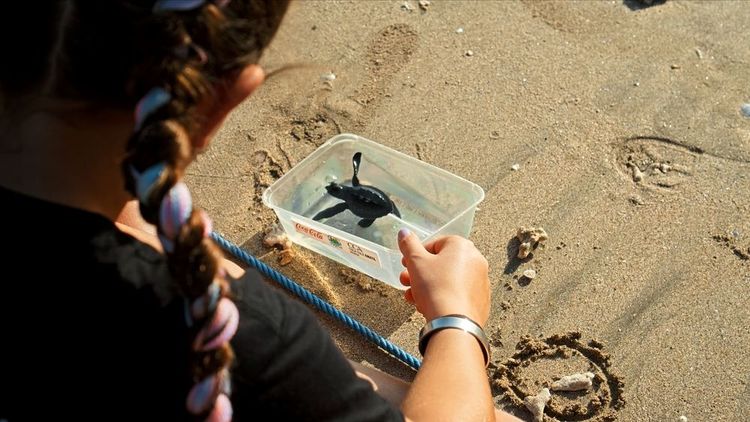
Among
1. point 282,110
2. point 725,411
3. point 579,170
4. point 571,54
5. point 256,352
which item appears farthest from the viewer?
point 571,54

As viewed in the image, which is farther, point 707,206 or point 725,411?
point 707,206

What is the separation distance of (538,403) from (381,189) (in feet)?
2.38

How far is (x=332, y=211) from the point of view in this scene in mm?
2252

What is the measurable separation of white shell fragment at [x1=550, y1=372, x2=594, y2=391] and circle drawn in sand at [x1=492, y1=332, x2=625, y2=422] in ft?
0.04

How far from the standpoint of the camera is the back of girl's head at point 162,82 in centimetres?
97

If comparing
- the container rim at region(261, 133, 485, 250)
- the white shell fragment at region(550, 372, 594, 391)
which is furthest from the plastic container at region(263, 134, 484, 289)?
the white shell fragment at region(550, 372, 594, 391)

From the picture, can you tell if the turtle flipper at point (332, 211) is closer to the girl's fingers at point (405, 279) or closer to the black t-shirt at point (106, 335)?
the girl's fingers at point (405, 279)

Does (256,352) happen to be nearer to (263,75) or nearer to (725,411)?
(263,75)

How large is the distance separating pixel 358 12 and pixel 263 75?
1.92 meters

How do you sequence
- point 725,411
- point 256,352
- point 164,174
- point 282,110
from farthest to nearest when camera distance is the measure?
1. point 282,110
2. point 725,411
3. point 256,352
4. point 164,174

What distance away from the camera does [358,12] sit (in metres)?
3.01

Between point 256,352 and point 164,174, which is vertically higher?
point 164,174

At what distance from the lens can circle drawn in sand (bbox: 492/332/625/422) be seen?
1.96 metres

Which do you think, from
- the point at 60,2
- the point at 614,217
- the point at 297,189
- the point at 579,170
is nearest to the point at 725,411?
the point at 614,217
